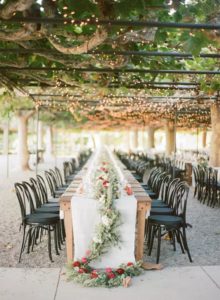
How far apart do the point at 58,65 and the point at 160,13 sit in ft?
10.4

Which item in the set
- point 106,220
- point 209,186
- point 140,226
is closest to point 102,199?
point 106,220

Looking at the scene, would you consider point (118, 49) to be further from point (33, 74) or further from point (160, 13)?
point (33, 74)

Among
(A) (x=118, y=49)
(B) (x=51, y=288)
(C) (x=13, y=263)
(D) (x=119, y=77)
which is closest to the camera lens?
(B) (x=51, y=288)

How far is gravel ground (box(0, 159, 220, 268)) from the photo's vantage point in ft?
18.3

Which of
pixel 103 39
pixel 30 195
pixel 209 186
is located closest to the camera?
pixel 103 39

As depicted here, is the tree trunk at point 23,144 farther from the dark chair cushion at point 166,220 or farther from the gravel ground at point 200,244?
the dark chair cushion at point 166,220

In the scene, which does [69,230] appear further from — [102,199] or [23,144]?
[23,144]

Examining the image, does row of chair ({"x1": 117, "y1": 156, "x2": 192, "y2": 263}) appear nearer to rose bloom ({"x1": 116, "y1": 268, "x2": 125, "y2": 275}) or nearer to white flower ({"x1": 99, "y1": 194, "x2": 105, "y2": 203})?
rose bloom ({"x1": 116, "y1": 268, "x2": 125, "y2": 275})

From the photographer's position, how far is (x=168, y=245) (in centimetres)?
648

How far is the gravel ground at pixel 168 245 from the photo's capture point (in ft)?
18.3

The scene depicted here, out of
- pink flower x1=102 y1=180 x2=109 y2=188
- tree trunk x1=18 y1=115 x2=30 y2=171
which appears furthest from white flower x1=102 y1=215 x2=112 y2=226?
tree trunk x1=18 y1=115 x2=30 y2=171

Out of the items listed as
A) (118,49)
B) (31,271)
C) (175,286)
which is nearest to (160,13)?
(118,49)

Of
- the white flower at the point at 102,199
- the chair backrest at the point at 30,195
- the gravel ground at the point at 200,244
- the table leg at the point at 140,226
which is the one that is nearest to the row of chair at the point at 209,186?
the gravel ground at the point at 200,244

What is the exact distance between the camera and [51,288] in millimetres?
4477
